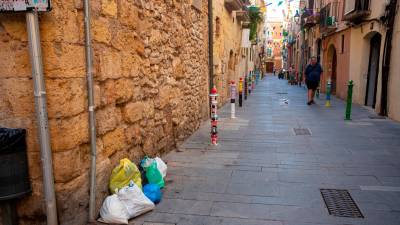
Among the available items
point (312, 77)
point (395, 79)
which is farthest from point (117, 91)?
point (312, 77)

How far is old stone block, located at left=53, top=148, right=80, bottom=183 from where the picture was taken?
278 cm

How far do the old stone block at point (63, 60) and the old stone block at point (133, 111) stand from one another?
0.99 meters

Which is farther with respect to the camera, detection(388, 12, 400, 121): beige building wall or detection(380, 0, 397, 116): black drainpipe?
detection(380, 0, 397, 116): black drainpipe

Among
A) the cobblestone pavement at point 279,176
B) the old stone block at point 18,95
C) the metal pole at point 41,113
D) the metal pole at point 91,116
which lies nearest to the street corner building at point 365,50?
the cobblestone pavement at point 279,176

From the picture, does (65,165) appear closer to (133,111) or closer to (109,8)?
(133,111)

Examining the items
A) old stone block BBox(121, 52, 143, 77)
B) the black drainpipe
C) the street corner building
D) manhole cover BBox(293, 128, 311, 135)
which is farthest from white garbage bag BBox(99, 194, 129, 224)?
the black drainpipe

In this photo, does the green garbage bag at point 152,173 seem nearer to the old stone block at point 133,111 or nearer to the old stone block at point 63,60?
the old stone block at point 133,111

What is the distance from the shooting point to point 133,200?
3.31 metres

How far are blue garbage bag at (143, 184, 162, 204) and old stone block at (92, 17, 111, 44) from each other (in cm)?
159

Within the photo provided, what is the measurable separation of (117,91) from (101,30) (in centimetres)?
67

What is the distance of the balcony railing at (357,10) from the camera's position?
11626 millimetres

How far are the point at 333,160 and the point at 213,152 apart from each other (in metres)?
1.87

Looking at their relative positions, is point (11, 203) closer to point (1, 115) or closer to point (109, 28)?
point (1, 115)

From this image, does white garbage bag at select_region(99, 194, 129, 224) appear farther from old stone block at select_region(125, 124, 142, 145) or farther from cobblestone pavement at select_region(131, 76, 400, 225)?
old stone block at select_region(125, 124, 142, 145)
